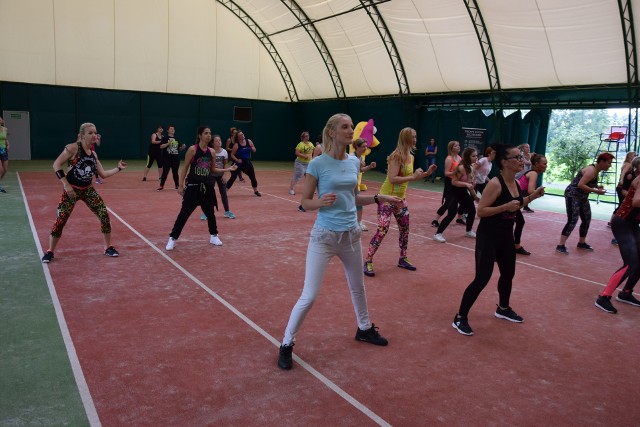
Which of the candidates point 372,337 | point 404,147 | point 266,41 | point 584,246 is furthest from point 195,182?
point 266,41

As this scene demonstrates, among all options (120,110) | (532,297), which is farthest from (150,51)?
(532,297)

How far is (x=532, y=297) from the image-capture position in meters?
6.39

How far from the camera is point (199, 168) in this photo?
802 cm

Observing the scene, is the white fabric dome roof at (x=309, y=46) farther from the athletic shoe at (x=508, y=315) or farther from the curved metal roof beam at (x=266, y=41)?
the athletic shoe at (x=508, y=315)

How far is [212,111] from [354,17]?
1115 centimetres

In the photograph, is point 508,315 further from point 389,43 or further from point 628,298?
point 389,43

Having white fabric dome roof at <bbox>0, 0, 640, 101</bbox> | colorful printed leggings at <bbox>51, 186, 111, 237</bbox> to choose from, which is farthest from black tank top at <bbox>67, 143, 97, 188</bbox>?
white fabric dome roof at <bbox>0, 0, 640, 101</bbox>

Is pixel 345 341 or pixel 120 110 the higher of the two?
pixel 120 110

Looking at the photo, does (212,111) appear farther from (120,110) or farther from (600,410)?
(600,410)

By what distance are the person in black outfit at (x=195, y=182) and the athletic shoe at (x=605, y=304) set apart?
5.92 metres

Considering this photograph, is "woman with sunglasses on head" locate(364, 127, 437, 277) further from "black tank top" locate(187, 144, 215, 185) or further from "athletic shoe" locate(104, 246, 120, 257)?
"athletic shoe" locate(104, 246, 120, 257)

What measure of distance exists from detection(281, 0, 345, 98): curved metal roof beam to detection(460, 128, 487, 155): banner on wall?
8.54m

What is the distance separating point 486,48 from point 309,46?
10.7 meters

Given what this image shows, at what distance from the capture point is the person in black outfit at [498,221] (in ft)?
15.5
